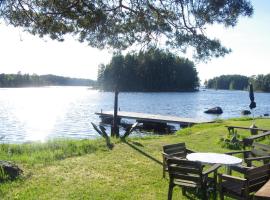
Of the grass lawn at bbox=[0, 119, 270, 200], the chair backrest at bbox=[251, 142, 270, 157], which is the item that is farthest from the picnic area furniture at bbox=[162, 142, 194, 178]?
the chair backrest at bbox=[251, 142, 270, 157]

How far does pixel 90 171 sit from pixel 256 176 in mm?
5296

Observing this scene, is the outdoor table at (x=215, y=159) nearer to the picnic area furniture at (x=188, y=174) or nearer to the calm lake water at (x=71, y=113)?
the picnic area furniture at (x=188, y=174)

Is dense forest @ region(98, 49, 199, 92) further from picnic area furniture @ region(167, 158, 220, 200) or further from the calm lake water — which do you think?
picnic area furniture @ region(167, 158, 220, 200)

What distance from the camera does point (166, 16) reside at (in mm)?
9820

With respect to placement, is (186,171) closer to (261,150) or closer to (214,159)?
(214,159)

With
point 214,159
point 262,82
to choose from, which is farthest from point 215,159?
point 262,82

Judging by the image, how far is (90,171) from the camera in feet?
Answer: 33.2

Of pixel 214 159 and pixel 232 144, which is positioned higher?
pixel 214 159

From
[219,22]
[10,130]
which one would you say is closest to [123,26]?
[219,22]

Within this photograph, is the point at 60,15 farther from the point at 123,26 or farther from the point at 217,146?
the point at 217,146

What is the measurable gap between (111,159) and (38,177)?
284cm

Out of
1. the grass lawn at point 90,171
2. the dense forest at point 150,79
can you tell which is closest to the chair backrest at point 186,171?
the grass lawn at point 90,171

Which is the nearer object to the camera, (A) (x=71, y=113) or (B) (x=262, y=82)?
(A) (x=71, y=113)

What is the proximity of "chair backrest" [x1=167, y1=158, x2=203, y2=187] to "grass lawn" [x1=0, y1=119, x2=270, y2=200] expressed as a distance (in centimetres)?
96
